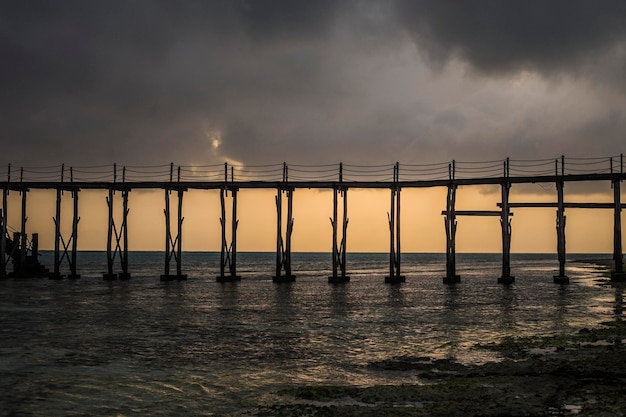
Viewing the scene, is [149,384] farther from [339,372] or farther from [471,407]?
[471,407]

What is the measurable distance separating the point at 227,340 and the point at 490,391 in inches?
323

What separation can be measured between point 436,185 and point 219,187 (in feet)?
39.3

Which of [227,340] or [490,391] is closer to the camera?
[490,391]

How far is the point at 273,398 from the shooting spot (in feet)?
31.8

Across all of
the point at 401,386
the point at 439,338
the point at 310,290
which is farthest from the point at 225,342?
the point at 310,290

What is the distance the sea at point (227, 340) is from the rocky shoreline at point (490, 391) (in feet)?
1.96

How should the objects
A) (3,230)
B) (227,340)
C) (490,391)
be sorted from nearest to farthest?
(490,391) → (227,340) → (3,230)

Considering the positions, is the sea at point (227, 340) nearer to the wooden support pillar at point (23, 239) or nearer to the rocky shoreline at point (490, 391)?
the rocky shoreline at point (490, 391)

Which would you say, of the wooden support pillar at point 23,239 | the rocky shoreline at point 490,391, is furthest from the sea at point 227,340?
the wooden support pillar at point 23,239

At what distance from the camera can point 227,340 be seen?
52.5 feet

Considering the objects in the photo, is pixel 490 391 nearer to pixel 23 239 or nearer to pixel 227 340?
pixel 227 340

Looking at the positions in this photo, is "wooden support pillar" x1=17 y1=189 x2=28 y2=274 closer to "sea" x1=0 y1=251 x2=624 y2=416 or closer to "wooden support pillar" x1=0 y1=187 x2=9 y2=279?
"wooden support pillar" x1=0 y1=187 x2=9 y2=279

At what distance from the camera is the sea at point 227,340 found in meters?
10.1

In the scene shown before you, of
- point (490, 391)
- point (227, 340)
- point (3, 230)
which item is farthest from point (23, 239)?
point (490, 391)
